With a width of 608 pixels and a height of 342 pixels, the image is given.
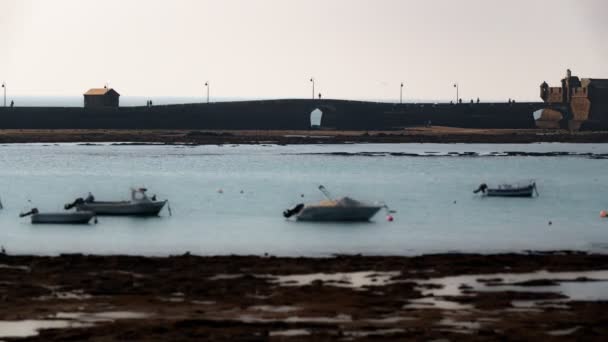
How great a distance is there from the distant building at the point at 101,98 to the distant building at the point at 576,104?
191ft

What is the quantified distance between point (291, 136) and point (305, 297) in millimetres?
132945

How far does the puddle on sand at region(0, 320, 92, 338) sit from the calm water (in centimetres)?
1773

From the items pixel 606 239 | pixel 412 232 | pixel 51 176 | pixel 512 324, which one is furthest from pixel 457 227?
pixel 51 176

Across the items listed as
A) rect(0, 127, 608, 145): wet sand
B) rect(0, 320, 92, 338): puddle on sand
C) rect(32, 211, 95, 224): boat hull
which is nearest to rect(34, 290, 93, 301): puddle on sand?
rect(0, 320, 92, 338): puddle on sand

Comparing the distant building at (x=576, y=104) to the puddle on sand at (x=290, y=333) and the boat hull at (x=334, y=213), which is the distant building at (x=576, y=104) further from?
the puddle on sand at (x=290, y=333)

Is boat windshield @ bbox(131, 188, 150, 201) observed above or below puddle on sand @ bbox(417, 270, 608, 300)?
above

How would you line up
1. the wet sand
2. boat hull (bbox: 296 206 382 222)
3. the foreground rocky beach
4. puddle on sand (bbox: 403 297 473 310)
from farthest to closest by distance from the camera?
the wet sand < boat hull (bbox: 296 206 382 222) < puddle on sand (bbox: 403 297 473 310) < the foreground rocky beach

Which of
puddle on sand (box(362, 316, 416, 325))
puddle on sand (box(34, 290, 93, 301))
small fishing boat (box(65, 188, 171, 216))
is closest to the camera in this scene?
puddle on sand (box(362, 316, 416, 325))

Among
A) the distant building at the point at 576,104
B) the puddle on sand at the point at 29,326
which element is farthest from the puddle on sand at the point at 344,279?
the distant building at the point at 576,104

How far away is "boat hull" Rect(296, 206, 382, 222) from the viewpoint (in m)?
72.0

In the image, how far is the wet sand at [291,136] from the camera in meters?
165

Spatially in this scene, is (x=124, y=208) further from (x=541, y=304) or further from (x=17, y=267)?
(x=541, y=304)

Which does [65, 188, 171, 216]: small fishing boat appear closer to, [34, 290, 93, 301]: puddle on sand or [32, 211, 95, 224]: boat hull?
[32, 211, 95, 224]: boat hull

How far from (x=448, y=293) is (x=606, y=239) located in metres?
21.0
